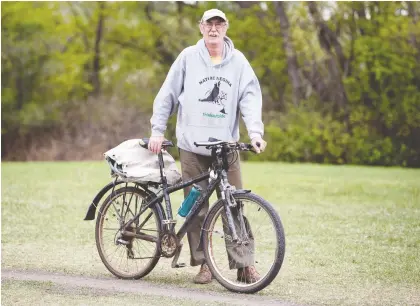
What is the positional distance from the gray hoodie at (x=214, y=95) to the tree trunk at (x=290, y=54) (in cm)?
2965

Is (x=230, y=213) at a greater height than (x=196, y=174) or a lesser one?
lesser

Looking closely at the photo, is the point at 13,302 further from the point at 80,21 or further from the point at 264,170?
the point at 80,21

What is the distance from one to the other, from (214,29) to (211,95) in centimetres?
52

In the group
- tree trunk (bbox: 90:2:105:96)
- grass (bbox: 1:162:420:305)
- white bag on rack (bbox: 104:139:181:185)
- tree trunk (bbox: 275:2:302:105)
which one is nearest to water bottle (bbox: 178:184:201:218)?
white bag on rack (bbox: 104:139:181:185)

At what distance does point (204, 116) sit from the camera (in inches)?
284

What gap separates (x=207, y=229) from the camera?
7.09 meters

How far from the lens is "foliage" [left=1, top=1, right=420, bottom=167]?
3278 centimetres

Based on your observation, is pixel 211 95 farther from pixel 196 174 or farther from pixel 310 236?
pixel 310 236

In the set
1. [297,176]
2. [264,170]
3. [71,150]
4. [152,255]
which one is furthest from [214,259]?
[71,150]

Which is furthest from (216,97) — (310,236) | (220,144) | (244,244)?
(310,236)

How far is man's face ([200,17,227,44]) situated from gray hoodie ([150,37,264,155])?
115 millimetres

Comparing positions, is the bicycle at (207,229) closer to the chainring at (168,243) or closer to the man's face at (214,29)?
the chainring at (168,243)

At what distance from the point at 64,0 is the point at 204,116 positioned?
3963 centimetres

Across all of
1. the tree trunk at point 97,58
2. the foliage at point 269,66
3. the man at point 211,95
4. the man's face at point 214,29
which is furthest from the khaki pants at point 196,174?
the tree trunk at point 97,58
